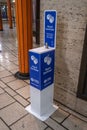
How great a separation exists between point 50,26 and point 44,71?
572mm

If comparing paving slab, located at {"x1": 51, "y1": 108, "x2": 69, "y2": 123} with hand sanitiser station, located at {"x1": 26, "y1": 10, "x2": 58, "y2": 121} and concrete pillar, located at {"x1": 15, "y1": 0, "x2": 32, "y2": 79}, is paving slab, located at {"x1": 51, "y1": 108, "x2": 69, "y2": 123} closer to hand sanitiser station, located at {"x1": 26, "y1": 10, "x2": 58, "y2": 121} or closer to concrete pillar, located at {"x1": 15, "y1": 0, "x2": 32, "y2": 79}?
hand sanitiser station, located at {"x1": 26, "y1": 10, "x2": 58, "y2": 121}

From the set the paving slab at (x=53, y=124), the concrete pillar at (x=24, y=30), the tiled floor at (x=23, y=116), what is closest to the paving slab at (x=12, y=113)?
the tiled floor at (x=23, y=116)

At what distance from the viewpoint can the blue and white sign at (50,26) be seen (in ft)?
5.32

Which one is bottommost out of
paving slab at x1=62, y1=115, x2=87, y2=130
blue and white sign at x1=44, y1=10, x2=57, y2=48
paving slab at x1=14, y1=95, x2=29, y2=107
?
paving slab at x1=62, y1=115, x2=87, y2=130

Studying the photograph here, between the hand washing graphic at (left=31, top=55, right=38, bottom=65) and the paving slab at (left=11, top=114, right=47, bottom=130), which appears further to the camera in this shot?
the paving slab at (left=11, top=114, right=47, bottom=130)

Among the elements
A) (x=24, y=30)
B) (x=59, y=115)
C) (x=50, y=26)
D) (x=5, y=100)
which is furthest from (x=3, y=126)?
(x=24, y=30)

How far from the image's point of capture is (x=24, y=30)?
2570 millimetres

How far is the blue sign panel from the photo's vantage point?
1.51 metres

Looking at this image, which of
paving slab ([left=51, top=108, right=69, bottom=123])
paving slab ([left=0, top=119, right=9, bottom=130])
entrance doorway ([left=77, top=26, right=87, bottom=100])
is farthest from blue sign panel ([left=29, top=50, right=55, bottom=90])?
paving slab ([left=0, top=119, right=9, bottom=130])

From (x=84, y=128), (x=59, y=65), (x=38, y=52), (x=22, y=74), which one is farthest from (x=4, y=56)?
(x=84, y=128)

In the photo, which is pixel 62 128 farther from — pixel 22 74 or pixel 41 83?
pixel 22 74

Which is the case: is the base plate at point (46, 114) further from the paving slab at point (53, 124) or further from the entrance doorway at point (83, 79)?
the entrance doorway at point (83, 79)

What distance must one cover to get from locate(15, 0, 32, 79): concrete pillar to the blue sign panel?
1160 mm

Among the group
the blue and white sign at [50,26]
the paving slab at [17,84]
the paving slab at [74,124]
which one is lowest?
the paving slab at [74,124]
